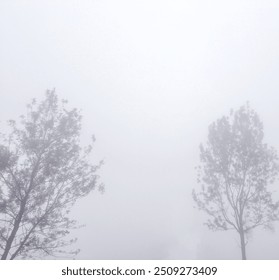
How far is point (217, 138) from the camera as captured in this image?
22109 mm

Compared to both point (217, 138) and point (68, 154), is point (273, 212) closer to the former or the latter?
point (217, 138)

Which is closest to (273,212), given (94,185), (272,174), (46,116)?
(272,174)

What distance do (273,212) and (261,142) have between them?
4.55 metres

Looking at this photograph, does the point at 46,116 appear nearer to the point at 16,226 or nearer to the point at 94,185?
the point at 94,185

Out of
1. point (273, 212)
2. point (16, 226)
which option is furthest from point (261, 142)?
point (16, 226)

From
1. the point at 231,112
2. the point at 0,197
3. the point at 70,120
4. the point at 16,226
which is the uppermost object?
the point at 231,112

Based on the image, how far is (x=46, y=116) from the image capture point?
17031 millimetres

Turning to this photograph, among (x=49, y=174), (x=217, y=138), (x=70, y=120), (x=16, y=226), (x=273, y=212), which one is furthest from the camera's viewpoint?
(x=217, y=138)

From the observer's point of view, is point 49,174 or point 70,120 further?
point 70,120

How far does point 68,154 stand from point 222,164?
1044cm

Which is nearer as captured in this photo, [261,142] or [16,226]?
[16,226]

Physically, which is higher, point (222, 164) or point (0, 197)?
point (222, 164)
